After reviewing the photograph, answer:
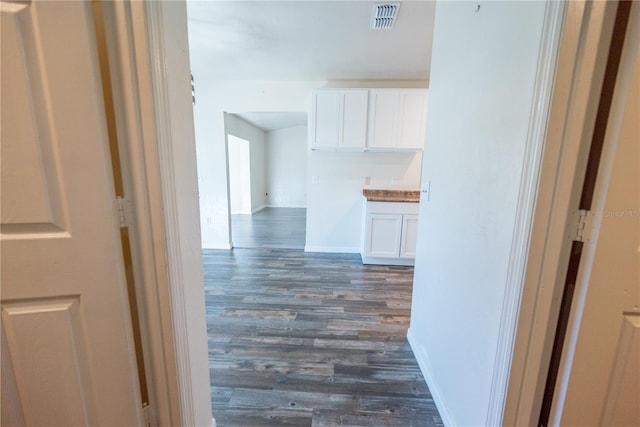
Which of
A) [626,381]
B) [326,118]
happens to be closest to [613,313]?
[626,381]

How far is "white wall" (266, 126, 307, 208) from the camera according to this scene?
809cm

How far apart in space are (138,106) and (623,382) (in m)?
1.77

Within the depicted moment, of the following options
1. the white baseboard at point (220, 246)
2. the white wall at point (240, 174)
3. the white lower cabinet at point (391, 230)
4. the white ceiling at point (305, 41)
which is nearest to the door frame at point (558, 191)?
the white ceiling at point (305, 41)

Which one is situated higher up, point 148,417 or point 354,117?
point 354,117

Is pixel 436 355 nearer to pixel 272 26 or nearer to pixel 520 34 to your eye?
pixel 520 34

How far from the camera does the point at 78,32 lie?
2.35 feet

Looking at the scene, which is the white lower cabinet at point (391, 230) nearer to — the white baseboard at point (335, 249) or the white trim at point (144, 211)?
the white baseboard at point (335, 249)

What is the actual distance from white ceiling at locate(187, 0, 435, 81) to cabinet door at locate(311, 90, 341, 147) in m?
0.29

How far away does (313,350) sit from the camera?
6.24 ft

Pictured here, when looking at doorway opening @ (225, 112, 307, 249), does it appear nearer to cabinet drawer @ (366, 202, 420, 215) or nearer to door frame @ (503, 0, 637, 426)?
cabinet drawer @ (366, 202, 420, 215)

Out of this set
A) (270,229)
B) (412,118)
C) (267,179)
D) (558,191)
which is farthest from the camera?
(267,179)

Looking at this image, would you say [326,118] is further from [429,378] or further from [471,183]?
[429,378]

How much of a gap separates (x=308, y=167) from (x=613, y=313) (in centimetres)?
343

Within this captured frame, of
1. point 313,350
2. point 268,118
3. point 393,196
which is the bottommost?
point 313,350
